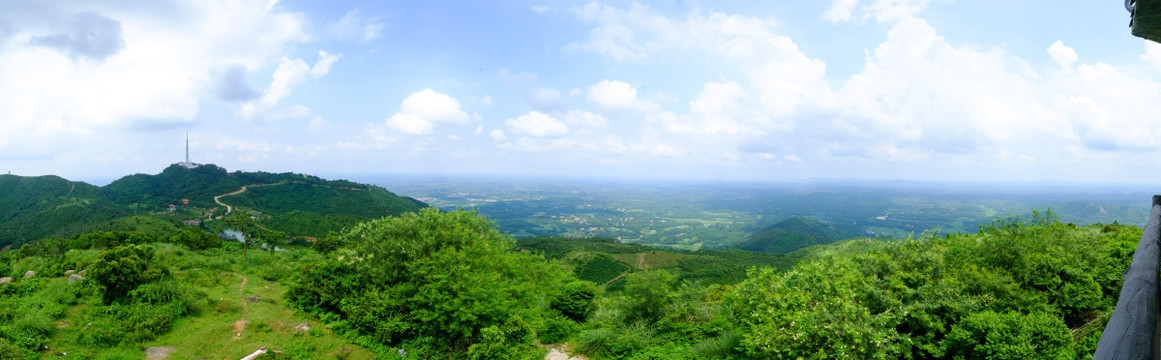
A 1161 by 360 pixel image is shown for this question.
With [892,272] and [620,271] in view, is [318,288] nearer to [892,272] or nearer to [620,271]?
[892,272]

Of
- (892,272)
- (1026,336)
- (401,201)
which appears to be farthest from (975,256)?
(401,201)

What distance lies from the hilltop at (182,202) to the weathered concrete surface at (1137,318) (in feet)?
278

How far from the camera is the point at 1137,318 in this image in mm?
1853

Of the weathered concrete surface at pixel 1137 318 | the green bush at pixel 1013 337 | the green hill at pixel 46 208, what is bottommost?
the green hill at pixel 46 208

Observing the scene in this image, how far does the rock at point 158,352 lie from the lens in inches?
547

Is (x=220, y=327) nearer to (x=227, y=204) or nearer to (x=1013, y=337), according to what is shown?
(x=1013, y=337)

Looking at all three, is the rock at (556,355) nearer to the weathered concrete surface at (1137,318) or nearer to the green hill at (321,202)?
the weathered concrete surface at (1137,318)

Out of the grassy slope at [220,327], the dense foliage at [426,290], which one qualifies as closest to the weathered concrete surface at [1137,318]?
the dense foliage at [426,290]

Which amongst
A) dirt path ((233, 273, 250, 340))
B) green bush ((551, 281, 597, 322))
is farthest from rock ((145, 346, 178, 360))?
green bush ((551, 281, 597, 322))

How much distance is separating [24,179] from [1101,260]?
616ft

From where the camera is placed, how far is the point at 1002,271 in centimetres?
1636

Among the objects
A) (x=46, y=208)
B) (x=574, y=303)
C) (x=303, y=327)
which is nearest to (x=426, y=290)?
(x=303, y=327)

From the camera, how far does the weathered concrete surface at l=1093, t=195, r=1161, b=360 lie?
1548 mm

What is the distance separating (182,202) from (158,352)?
4824 inches
